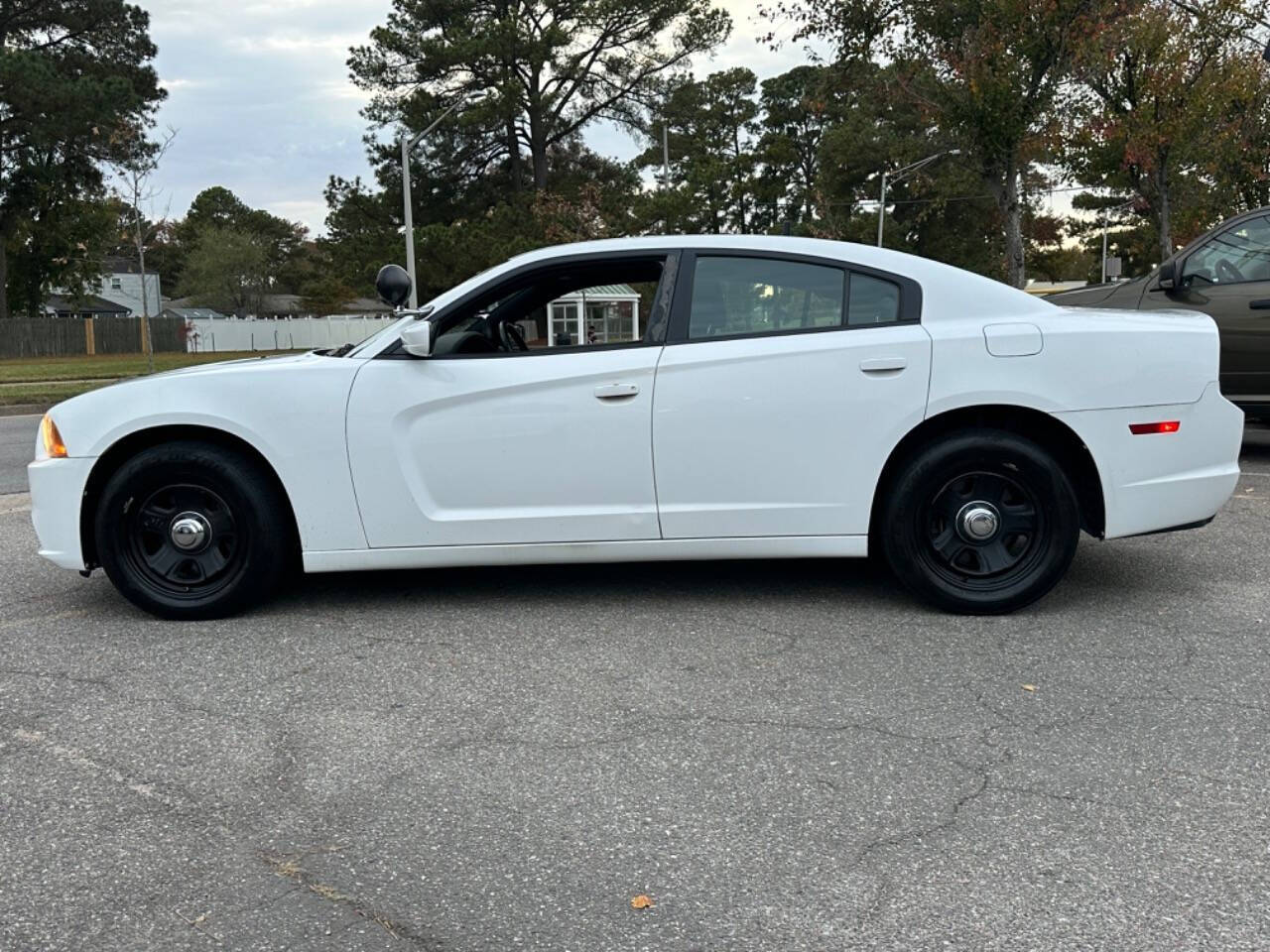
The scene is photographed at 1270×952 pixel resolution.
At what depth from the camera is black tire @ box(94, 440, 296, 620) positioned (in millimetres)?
4332

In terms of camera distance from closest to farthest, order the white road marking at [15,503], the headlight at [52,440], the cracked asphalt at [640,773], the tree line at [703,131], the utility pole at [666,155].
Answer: the cracked asphalt at [640,773] < the headlight at [52,440] < the white road marking at [15,503] < the tree line at [703,131] < the utility pole at [666,155]

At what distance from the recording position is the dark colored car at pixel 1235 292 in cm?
778

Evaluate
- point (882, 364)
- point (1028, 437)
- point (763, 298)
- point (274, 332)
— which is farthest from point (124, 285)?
point (1028, 437)

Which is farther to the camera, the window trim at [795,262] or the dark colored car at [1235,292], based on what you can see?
the dark colored car at [1235,292]

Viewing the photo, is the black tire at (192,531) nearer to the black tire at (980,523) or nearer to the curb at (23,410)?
the black tire at (980,523)

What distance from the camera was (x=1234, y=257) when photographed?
26.0 ft

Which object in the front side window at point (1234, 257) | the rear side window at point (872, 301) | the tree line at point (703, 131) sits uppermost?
the tree line at point (703, 131)

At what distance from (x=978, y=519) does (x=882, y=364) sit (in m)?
0.72

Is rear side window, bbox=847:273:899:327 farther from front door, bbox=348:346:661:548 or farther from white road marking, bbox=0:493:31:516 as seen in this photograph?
white road marking, bbox=0:493:31:516

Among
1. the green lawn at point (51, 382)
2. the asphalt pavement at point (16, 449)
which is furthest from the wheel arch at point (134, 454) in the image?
the green lawn at point (51, 382)

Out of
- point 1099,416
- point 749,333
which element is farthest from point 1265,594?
point 749,333

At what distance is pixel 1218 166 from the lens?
20859 millimetres

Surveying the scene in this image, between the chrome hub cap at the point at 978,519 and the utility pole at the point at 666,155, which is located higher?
the utility pole at the point at 666,155

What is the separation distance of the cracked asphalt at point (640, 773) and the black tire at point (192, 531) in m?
0.13
